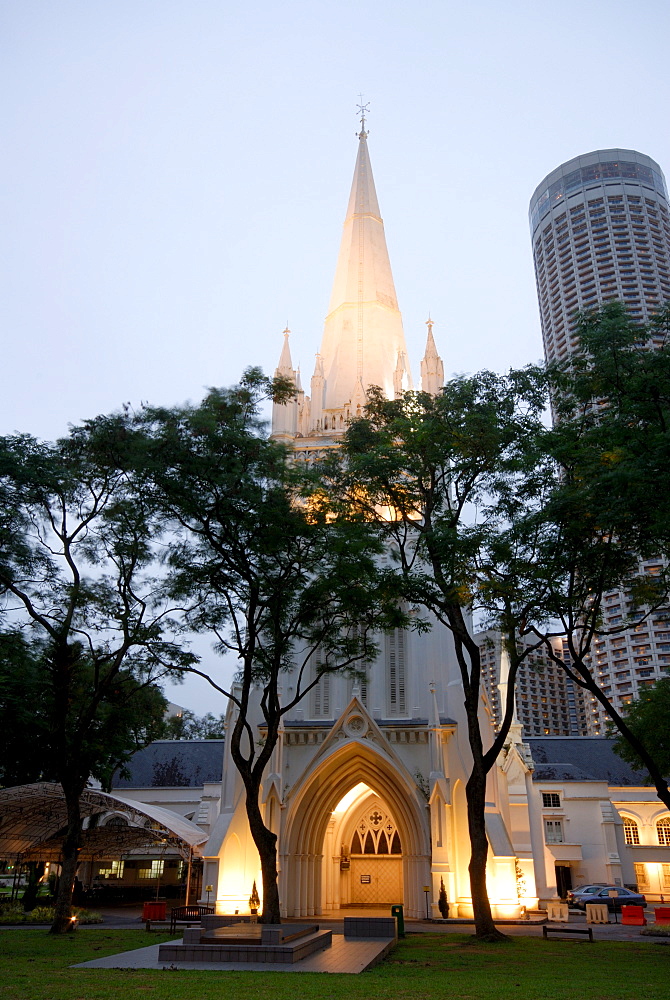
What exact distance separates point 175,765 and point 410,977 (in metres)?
36.9

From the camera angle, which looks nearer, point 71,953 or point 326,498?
point 71,953

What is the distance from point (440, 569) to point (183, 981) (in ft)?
37.1

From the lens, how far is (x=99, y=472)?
22438 mm

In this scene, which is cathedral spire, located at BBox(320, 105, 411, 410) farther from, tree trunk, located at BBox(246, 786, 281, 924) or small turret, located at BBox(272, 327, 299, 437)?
tree trunk, located at BBox(246, 786, 281, 924)

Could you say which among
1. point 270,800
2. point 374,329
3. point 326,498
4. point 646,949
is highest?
point 374,329

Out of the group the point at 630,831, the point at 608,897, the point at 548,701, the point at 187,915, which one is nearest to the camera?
the point at 187,915

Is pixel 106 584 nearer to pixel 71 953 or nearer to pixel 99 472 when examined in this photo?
pixel 99 472

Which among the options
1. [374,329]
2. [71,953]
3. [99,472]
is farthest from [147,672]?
[374,329]

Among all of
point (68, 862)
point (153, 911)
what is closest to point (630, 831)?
point (153, 911)

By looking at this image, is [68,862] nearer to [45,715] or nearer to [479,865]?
[45,715]

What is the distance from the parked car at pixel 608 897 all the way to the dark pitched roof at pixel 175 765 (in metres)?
20.8

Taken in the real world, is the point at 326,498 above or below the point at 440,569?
above

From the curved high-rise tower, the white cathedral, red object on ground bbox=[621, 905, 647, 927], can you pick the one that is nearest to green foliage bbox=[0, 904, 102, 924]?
the white cathedral

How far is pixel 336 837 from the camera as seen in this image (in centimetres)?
3209
